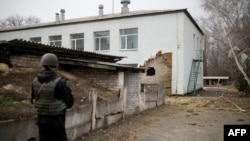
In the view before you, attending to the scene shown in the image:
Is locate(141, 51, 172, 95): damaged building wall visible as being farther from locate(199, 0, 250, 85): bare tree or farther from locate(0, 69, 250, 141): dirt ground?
locate(0, 69, 250, 141): dirt ground

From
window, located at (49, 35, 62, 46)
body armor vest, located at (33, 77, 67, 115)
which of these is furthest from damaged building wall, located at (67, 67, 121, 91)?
window, located at (49, 35, 62, 46)

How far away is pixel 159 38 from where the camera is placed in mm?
20734

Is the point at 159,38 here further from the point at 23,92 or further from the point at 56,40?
the point at 23,92

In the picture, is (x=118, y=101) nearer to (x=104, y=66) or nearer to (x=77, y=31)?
(x=104, y=66)

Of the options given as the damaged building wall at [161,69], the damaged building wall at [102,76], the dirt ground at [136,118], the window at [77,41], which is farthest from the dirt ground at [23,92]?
the window at [77,41]

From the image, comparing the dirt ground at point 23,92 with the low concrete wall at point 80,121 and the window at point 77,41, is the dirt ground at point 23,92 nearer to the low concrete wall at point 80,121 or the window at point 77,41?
the low concrete wall at point 80,121

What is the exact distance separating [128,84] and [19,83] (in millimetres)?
4953

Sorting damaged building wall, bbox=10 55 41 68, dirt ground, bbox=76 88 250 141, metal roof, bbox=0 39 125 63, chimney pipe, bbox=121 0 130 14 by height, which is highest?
chimney pipe, bbox=121 0 130 14

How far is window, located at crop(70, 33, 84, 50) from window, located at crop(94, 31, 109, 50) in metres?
1.57

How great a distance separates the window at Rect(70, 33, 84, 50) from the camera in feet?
82.4

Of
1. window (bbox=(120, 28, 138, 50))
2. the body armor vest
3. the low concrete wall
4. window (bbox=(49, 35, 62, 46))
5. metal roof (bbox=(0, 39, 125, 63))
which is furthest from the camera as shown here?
window (bbox=(49, 35, 62, 46))

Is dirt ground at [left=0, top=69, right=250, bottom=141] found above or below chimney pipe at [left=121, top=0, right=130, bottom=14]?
below

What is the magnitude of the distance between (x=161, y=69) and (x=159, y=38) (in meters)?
2.38

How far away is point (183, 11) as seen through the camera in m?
19.8
